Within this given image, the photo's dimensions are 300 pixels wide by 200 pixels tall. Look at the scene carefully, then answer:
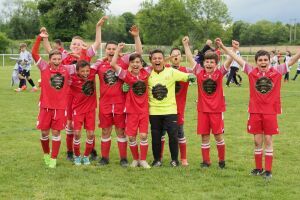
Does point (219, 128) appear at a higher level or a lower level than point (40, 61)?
lower

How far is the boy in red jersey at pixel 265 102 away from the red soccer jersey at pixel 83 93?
2523 mm

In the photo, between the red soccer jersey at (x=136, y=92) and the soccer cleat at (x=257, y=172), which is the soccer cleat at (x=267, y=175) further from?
the red soccer jersey at (x=136, y=92)

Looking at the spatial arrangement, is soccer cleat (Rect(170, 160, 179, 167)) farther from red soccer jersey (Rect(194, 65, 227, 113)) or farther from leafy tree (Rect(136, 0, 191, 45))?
leafy tree (Rect(136, 0, 191, 45))

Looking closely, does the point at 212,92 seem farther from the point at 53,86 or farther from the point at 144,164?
the point at 53,86

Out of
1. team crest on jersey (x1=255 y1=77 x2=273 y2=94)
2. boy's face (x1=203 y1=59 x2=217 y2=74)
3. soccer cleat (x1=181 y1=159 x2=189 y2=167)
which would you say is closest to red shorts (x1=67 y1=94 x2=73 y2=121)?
soccer cleat (x1=181 y1=159 x2=189 y2=167)

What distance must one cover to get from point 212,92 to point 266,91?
87 centimetres

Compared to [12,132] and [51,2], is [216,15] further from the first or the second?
[12,132]

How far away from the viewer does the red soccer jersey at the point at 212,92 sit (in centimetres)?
720

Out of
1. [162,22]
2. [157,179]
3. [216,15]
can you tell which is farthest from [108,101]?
[216,15]

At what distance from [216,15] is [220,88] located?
94.2 meters

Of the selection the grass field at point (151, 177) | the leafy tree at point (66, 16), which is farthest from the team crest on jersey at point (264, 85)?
the leafy tree at point (66, 16)

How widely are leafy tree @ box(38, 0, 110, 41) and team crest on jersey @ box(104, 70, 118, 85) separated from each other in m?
63.6

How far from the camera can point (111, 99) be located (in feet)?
24.4

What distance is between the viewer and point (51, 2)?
7181 centimetres
